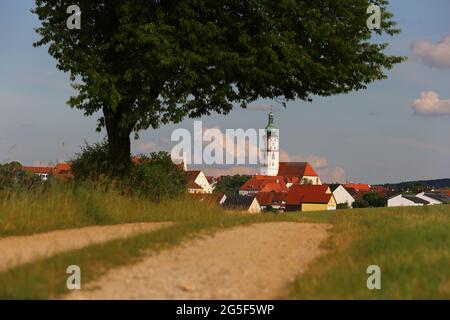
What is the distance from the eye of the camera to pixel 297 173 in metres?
181

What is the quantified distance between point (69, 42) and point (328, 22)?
8.59 meters

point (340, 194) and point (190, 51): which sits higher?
point (190, 51)

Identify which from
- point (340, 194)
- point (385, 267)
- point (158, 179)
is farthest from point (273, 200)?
point (385, 267)

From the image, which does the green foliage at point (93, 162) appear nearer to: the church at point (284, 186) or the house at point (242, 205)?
the house at point (242, 205)

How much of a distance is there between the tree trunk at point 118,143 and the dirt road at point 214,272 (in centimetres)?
948

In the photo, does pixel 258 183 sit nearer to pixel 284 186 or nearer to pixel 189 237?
pixel 284 186

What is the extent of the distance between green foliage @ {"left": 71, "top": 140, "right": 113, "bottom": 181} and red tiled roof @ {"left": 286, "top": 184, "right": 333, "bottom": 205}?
7990cm

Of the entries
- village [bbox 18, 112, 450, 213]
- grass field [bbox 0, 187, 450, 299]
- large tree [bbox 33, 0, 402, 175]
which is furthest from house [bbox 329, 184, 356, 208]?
grass field [bbox 0, 187, 450, 299]

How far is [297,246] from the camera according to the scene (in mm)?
10672

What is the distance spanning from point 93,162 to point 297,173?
163 meters

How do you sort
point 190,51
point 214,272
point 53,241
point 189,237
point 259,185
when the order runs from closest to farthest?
point 214,272
point 189,237
point 53,241
point 190,51
point 259,185

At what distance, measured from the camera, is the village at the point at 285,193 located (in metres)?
20.7

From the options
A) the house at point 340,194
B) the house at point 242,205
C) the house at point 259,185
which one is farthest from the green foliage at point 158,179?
the house at point 259,185
